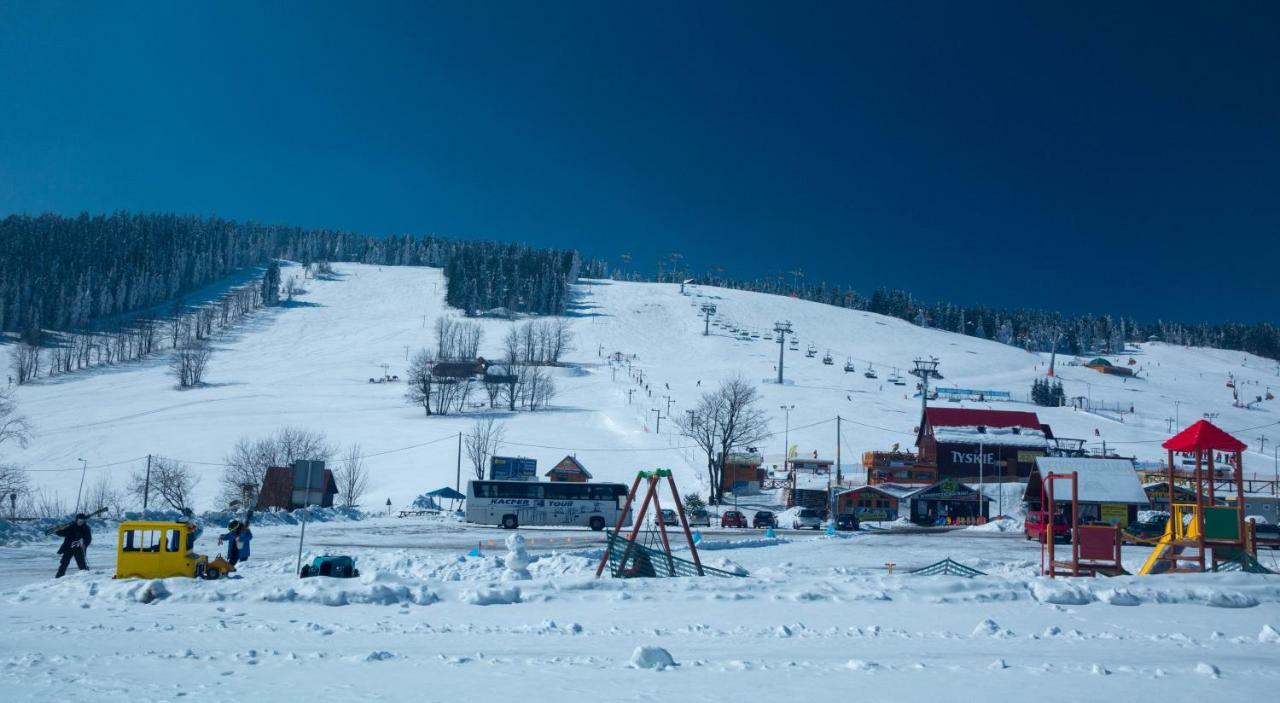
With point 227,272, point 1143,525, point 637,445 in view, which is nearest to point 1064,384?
Answer: point 637,445

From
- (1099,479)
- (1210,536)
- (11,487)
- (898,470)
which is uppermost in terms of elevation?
(1099,479)

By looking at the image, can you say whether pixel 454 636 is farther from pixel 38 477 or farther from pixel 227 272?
pixel 227 272

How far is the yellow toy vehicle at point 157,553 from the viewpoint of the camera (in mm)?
14578

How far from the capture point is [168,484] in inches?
1870

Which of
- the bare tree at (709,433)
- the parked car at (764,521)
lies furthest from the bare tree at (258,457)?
the parked car at (764,521)

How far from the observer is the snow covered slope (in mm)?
62750

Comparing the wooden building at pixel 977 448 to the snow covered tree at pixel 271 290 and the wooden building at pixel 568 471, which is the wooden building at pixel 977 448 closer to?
the wooden building at pixel 568 471

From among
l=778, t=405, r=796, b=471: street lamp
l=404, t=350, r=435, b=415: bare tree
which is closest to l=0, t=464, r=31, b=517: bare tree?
l=404, t=350, r=435, b=415: bare tree

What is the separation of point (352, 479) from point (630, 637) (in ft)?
155

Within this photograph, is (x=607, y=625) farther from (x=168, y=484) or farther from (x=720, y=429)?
(x=720, y=429)

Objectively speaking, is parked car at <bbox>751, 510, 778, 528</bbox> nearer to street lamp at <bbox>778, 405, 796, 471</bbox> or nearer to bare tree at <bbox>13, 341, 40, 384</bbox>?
street lamp at <bbox>778, 405, 796, 471</bbox>

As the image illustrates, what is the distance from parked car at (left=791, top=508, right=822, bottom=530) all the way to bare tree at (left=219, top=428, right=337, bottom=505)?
92.0ft

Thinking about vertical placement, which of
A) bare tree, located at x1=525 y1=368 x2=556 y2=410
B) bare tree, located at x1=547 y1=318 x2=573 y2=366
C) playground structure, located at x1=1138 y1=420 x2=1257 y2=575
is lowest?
playground structure, located at x1=1138 y1=420 x2=1257 y2=575

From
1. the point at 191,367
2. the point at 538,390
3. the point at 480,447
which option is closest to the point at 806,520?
the point at 480,447
